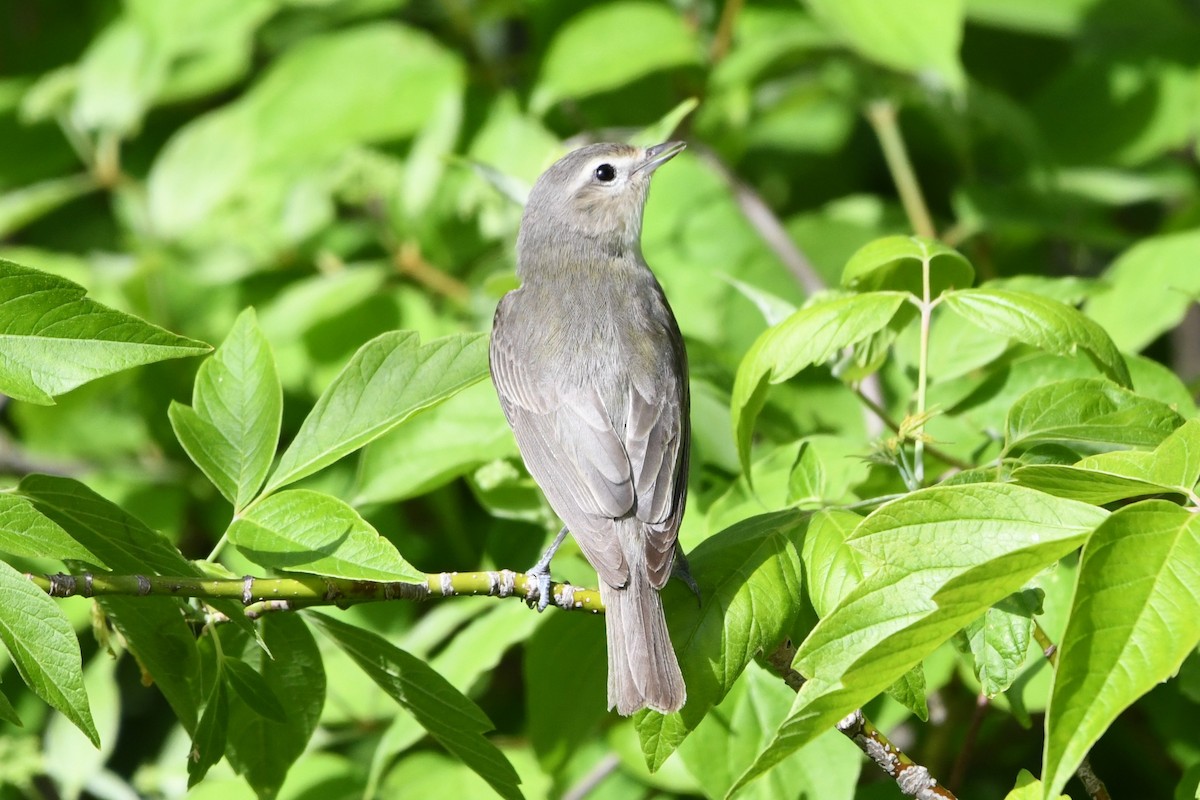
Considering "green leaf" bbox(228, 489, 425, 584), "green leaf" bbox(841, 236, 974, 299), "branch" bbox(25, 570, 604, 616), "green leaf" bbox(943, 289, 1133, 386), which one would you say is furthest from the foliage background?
"green leaf" bbox(228, 489, 425, 584)

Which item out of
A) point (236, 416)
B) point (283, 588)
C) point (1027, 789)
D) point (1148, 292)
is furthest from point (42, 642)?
point (1148, 292)

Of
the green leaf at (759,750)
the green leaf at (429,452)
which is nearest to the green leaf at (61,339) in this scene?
the green leaf at (429,452)

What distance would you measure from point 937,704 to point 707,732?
86 centimetres

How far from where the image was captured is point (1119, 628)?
1.48 m

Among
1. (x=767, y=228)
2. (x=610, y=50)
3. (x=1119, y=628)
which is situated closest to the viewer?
(x=1119, y=628)

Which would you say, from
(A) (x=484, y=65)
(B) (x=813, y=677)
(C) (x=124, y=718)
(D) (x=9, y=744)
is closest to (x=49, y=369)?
(B) (x=813, y=677)

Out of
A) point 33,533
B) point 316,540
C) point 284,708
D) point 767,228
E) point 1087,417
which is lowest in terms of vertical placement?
point 767,228

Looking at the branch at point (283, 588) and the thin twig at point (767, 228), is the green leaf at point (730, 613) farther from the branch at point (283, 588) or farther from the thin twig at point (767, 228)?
the thin twig at point (767, 228)

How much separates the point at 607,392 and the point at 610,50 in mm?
1591

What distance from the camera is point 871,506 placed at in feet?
7.18

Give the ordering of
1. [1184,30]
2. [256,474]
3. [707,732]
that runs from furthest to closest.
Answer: [1184,30], [707,732], [256,474]

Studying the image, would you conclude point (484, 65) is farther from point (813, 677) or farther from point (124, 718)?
point (813, 677)

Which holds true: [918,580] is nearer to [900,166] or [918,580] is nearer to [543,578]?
[543,578]

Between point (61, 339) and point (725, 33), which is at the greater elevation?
point (61, 339)
